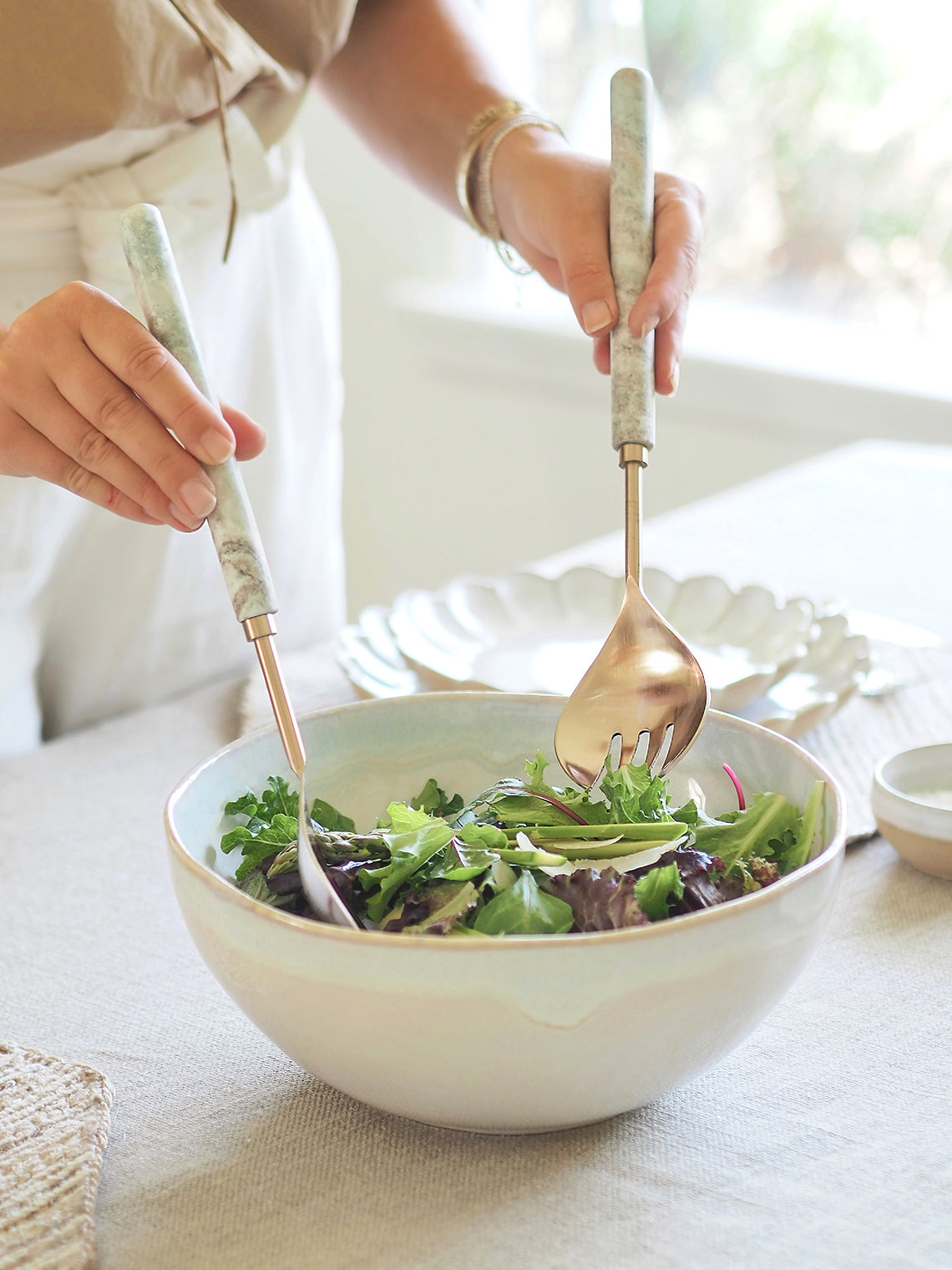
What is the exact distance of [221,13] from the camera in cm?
90

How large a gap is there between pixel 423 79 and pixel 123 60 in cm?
30

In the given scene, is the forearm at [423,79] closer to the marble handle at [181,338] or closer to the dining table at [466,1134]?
the marble handle at [181,338]

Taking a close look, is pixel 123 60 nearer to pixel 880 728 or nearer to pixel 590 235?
pixel 590 235

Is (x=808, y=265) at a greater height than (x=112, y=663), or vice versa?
(x=808, y=265)

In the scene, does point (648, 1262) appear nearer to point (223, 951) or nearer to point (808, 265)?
point (223, 951)

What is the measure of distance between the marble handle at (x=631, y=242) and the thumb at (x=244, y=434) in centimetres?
18

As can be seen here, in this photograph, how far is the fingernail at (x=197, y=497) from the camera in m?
0.60

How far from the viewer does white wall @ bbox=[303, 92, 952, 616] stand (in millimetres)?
2395

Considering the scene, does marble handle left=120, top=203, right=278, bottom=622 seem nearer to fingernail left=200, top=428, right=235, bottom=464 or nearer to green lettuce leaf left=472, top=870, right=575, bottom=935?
fingernail left=200, top=428, right=235, bottom=464

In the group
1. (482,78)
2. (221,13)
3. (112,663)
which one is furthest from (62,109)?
(112,663)

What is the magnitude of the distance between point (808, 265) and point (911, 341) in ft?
0.84

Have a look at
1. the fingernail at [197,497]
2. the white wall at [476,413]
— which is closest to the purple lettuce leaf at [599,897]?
the fingernail at [197,497]

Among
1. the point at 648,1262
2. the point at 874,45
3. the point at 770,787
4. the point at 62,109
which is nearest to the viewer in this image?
the point at 648,1262

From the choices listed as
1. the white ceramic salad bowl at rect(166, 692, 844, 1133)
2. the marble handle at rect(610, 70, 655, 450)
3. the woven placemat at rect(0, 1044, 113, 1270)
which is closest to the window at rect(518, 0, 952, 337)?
the marble handle at rect(610, 70, 655, 450)
